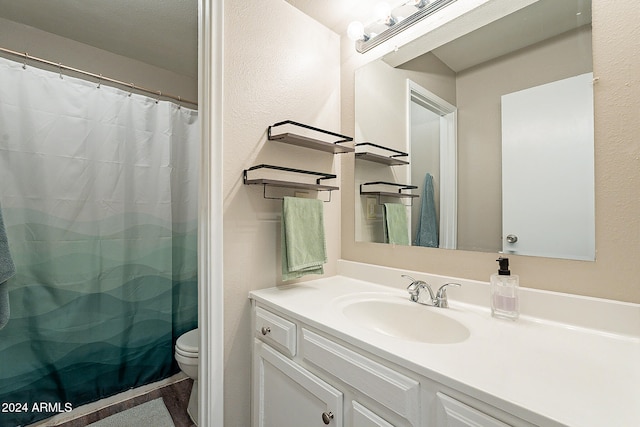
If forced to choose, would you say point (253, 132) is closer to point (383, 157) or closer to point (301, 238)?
point (301, 238)

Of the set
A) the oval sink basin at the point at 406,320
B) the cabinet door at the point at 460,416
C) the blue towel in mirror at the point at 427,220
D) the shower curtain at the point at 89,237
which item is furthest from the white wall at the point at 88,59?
the cabinet door at the point at 460,416

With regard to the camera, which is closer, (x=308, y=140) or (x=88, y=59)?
(x=308, y=140)

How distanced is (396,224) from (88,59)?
243cm

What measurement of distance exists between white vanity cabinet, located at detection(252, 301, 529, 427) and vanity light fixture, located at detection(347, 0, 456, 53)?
1329 millimetres

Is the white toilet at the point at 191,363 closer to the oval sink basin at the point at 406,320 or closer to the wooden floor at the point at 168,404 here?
the wooden floor at the point at 168,404

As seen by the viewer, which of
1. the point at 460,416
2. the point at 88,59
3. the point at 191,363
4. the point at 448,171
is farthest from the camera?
the point at 88,59

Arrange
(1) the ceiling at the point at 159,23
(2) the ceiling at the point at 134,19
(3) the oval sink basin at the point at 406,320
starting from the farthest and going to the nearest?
(2) the ceiling at the point at 134,19, (1) the ceiling at the point at 159,23, (3) the oval sink basin at the point at 406,320

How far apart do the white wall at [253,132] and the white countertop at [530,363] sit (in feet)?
1.07

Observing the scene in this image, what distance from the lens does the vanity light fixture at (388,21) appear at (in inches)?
47.4

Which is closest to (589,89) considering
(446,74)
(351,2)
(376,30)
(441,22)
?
(446,74)

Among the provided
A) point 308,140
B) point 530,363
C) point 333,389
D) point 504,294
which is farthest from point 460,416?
point 308,140

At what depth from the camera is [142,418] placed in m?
1.60

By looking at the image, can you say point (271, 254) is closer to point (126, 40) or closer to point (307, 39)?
point (307, 39)

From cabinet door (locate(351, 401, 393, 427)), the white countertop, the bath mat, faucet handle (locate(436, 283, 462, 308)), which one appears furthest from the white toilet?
faucet handle (locate(436, 283, 462, 308))
